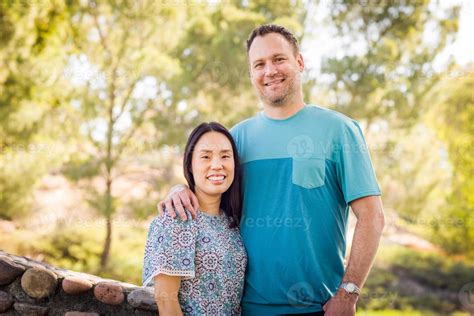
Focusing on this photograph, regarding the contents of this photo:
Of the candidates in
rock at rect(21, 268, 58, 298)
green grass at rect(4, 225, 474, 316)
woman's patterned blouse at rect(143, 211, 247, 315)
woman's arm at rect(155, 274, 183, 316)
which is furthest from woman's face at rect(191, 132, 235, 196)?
green grass at rect(4, 225, 474, 316)

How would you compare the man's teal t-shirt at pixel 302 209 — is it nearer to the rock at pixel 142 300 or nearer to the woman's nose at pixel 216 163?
the woman's nose at pixel 216 163

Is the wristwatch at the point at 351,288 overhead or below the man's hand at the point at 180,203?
below

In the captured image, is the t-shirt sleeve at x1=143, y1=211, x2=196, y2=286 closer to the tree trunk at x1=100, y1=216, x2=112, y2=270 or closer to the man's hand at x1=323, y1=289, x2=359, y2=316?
the man's hand at x1=323, y1=289, x2=359, y2=316

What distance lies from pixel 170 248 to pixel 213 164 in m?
0.43

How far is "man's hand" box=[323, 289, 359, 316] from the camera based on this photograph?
211 cm

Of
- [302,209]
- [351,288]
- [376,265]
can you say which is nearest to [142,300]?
[302,209]

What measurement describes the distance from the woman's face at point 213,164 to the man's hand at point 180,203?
3.0 inches

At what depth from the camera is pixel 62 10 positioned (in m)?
9.50

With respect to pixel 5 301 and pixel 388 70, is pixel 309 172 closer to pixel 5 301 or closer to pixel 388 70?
pixel 5 301

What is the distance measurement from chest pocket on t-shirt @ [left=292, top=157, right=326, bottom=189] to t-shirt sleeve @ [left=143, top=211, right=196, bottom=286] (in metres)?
0.51

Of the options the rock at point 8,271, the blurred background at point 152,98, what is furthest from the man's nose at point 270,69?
the blurred background at point 152,98

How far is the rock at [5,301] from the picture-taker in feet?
7.79

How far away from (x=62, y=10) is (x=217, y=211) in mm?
8370

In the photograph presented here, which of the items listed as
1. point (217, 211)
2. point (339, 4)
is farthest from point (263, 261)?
point (339, 4)
